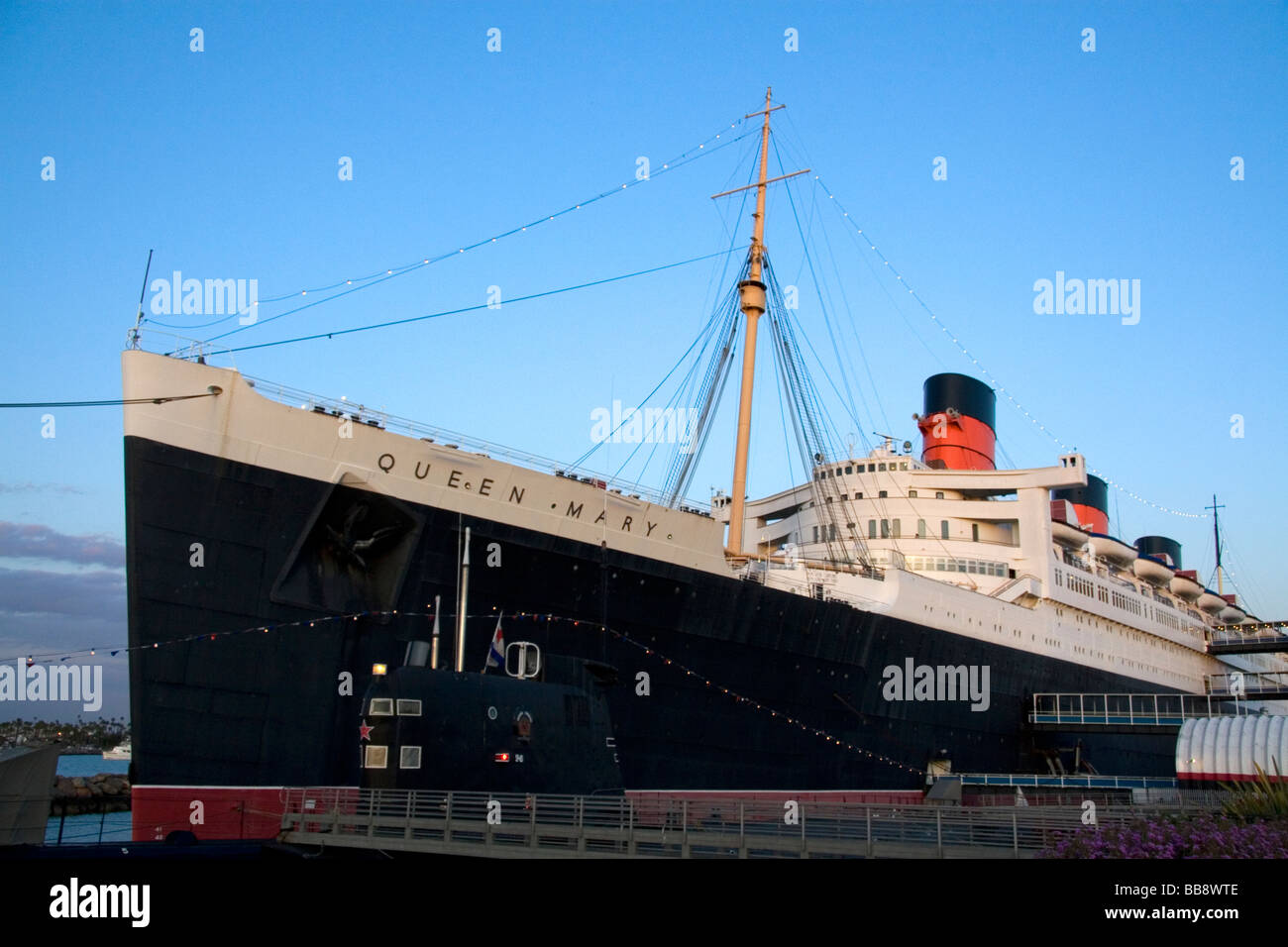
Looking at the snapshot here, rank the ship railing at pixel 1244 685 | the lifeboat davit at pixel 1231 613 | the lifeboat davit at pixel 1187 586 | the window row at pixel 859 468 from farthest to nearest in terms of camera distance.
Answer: the lifeboat davit at pixel 1231 613, the lifeboat davit at pixel 1187 586, the ship railing at pixel 1244 685, the window row at pixel 859 468

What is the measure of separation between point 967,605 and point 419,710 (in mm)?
25719

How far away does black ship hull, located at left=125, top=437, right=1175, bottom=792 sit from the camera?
730 inches

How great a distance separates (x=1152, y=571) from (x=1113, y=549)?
17.8ft

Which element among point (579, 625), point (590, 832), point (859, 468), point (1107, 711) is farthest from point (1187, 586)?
point (590, 832)

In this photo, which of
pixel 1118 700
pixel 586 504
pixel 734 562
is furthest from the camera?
pixel 1118 700

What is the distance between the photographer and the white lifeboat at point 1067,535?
4441cm

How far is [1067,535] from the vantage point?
148ft

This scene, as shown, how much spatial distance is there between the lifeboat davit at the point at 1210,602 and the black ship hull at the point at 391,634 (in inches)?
1610

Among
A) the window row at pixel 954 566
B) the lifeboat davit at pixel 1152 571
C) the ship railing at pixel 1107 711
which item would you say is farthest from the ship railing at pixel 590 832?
the lifeboat davit at pixel 1152 571

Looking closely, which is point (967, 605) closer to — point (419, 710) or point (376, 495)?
point (376, 495)

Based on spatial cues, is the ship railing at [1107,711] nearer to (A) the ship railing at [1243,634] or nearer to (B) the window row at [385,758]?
A: (A) the ship railing at [1243,634]
